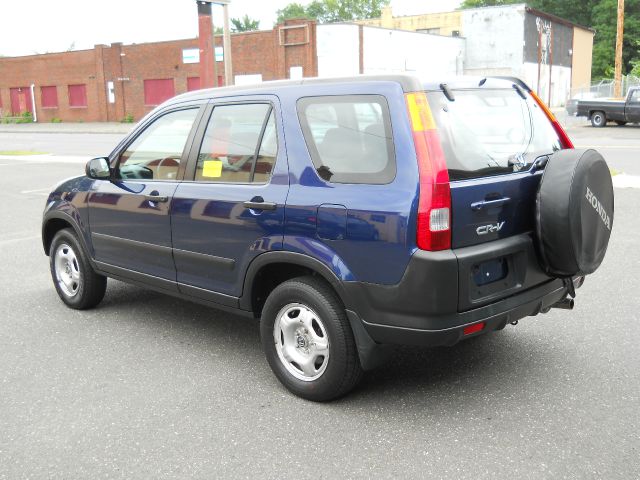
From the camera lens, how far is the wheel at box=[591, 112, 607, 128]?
28141 mm

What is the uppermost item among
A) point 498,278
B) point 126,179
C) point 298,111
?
point 298,111

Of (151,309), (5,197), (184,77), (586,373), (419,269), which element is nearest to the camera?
(419,269)

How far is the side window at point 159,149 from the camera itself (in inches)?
187

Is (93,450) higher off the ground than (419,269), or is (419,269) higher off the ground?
(419,269)

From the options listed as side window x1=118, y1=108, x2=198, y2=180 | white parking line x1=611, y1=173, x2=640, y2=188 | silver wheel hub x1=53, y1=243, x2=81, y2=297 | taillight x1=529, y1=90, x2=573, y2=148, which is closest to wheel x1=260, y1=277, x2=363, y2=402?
side window x1=118, y1=108, x2=198, y2=180

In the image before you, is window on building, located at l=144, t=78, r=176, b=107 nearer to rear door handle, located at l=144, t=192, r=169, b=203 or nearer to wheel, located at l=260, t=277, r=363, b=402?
rear door handle, located at l=144, t=192, r=169, b=203

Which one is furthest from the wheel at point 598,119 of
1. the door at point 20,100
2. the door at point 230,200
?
the door at point 20,100

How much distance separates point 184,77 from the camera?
4447 centimetres

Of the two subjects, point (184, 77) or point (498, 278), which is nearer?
point (498, 278)

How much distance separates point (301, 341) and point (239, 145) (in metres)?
1.30

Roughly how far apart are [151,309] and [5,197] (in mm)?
8313

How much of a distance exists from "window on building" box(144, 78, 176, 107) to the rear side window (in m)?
43.2

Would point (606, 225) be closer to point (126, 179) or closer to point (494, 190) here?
point (494, 190)

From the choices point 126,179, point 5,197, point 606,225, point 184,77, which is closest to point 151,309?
point 126,179
